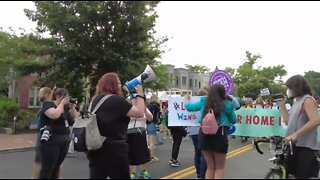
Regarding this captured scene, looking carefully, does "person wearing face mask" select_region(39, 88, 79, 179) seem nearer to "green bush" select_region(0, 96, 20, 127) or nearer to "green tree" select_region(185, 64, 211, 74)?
"green tree" select_region(185, 64, 211, 74)

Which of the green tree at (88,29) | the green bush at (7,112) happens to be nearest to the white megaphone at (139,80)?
the green tree at (88,29)

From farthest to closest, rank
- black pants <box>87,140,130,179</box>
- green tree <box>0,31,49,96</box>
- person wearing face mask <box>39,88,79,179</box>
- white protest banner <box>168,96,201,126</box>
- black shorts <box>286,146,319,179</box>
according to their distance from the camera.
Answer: green tree <box>0,31,49,96</box> < white protest banner <box>168,96,201,126</box> < person wearing face mask <box>39,88,79,179</box> < black shorts <box>286,146,319,179</box> < black pants <box>87,140,130,179</box>

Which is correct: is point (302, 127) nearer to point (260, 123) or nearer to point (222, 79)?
point (260, 123)

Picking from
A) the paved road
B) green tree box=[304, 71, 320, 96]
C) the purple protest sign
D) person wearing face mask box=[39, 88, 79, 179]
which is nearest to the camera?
person wearing face mask box=[39, 88, 79, 179]

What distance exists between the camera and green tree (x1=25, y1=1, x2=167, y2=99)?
15.8 ft

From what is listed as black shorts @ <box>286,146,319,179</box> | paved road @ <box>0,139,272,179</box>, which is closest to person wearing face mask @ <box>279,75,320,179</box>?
black shorts @ <box>286,146,319,179</box>

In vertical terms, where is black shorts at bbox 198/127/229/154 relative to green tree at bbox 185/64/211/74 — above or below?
below

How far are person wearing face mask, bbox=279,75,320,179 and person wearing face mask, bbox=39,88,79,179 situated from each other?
8.94ft

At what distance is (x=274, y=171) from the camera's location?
17.1 feet

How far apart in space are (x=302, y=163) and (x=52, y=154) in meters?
2.96

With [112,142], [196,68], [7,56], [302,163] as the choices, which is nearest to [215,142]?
[302,163]

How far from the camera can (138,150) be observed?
24.4ft

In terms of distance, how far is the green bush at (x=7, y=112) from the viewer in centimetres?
2089

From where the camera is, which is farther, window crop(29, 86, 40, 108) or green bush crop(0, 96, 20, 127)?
window crop(29, 86, 40, 108)
